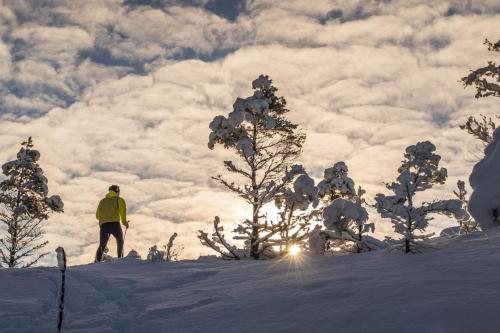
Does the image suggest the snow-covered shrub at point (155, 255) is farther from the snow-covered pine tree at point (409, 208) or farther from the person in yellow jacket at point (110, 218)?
the snow-covered pine tree at point (409, 208)

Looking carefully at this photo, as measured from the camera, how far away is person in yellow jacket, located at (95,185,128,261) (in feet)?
45.5

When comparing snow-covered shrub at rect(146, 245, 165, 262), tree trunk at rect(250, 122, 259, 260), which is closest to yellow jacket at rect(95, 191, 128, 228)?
snow-covered shrub at rect(146, 245, 165, 262)

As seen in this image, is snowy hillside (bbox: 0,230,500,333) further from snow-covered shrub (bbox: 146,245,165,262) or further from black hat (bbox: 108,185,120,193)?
black hat (bbox: 108,185,120,193)

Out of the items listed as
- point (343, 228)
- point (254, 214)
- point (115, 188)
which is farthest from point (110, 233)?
point (343, 228)

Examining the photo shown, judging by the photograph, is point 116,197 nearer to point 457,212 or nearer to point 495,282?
point 457,212

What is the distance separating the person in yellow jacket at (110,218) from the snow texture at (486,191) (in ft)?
30.5

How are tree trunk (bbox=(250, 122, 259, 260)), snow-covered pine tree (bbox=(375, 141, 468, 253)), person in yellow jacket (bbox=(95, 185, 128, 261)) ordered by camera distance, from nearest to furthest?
1. snow-covered pine tree (bbox=(375, 141, 468, 253))
2. tree trunk (bbox=(250, 122, 259, 260))
3. person in yellow jacket (bbox=(95, 185, 128, 261))

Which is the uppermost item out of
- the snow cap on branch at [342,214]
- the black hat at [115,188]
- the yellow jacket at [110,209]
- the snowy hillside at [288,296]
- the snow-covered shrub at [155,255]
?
the black hat at [115,188]

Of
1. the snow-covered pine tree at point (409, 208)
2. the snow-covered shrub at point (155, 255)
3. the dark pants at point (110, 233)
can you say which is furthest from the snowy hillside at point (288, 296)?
the dark pants at point (110, 233)

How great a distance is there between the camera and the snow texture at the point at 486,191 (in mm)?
8875

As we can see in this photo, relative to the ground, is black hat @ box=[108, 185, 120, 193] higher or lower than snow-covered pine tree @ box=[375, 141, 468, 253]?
higher

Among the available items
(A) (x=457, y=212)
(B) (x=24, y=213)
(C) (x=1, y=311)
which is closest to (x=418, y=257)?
Answer: (A) (x=457, y=212)

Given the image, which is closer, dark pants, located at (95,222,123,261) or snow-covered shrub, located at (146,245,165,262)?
snow-covered shrub, located at (146,245,165,262)

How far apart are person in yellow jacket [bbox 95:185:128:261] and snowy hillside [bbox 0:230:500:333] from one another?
538 centimetres
